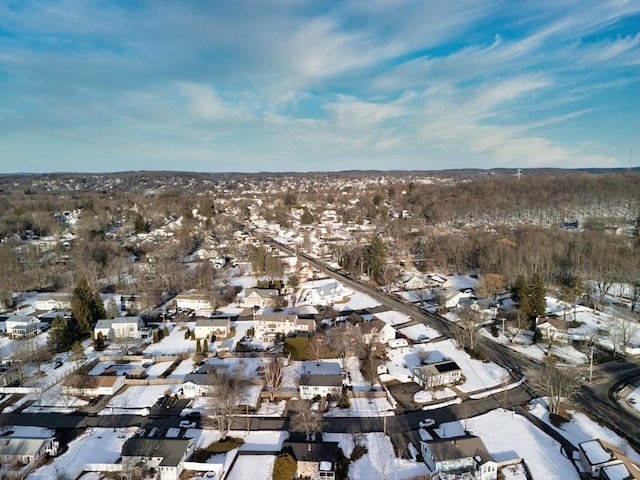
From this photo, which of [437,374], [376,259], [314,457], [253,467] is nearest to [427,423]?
[437,374]

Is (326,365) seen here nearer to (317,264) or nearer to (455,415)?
(455,415)

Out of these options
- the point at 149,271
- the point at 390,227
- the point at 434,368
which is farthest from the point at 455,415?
the point at 390,227

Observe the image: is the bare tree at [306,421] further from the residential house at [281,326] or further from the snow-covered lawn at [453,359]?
the residential house at [281,326]

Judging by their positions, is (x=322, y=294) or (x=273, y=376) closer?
(x=273, y=376)

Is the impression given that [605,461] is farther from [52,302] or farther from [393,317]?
[52,302]

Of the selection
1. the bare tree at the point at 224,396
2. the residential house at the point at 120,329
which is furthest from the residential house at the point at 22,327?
the bare tree at the point at 224,396

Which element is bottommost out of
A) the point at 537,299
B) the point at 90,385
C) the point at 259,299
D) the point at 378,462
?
the point at 378,462
